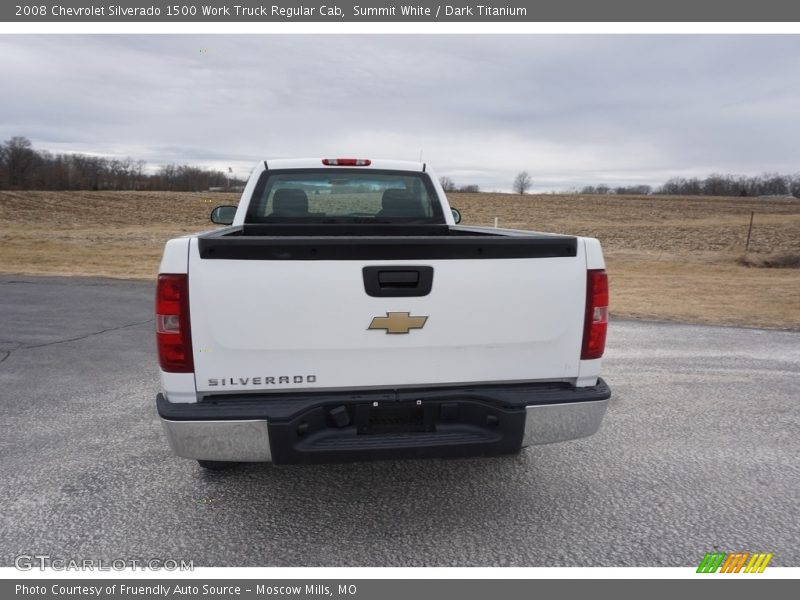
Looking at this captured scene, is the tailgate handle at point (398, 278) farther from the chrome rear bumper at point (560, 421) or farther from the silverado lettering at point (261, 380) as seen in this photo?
A: the chrome rear bumper at point (560, 421)

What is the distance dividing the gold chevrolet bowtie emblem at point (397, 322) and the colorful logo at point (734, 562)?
1775mm

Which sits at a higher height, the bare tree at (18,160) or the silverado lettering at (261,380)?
the bare tree at (18,160)

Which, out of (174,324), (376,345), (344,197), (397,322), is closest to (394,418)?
(376,345)

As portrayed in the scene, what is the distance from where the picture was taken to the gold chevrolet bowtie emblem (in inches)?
109

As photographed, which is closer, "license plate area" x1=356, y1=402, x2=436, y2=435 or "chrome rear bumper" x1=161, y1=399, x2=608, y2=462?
"chrome rear bumper" x1=161, y1=399, x2=608, y2=462

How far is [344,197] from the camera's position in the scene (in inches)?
217

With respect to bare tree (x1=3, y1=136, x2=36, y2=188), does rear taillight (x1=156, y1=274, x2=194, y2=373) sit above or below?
below

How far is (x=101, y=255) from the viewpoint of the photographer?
18.1 metres

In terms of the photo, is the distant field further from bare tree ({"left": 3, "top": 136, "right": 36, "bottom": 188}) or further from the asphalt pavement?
bare tree ({"left": 3, "top": 136, "right": 36, "bottom": 188})

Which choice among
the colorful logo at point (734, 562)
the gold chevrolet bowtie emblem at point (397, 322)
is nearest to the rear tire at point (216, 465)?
the gold chevrolet bowtie emblem at point (397, 322)

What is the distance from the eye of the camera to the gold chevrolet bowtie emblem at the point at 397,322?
2764 millimetres

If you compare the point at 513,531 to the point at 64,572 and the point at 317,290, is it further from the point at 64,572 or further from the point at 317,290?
the point at 64,572

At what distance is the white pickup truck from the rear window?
2.58 meters

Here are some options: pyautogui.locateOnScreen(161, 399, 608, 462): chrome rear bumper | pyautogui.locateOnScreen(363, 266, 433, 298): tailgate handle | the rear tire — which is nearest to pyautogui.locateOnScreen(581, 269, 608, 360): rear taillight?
pyautogui.locateOnScreen(161, 399, 608, 462): chrome rear bumper
